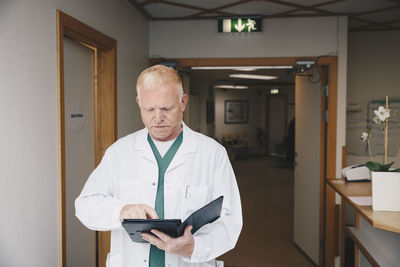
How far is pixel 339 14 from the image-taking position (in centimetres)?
369

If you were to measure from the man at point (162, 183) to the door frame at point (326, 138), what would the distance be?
243cm

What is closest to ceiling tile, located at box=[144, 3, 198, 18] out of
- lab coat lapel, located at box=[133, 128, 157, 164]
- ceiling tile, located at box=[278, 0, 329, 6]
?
ceiling tile, located at box=[278, 0, 329, 6]

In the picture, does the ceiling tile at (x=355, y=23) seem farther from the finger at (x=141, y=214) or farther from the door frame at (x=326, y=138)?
the finger at (x=141, y=214)

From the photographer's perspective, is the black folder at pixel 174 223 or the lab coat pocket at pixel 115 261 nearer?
the black folder at pixel 174 223

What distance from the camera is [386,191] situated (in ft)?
7.25

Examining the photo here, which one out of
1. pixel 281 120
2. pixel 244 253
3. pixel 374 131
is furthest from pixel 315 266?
pixel 281 120

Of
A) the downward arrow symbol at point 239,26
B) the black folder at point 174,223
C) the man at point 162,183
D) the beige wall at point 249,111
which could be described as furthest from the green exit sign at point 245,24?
the beige wall at point 249,111

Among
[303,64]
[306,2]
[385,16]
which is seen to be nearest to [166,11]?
[306,2]

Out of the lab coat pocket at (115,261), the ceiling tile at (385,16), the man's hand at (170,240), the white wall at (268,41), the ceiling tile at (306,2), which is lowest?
the lab coat pocket at (115,261)

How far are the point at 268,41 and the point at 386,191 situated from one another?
2178mm

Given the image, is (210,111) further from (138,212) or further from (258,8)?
(138,212)

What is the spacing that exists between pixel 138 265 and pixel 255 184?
6.90 m

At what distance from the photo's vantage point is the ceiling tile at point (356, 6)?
3.32 metres

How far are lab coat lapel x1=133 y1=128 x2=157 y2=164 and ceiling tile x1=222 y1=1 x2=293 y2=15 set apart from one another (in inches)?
88.7
